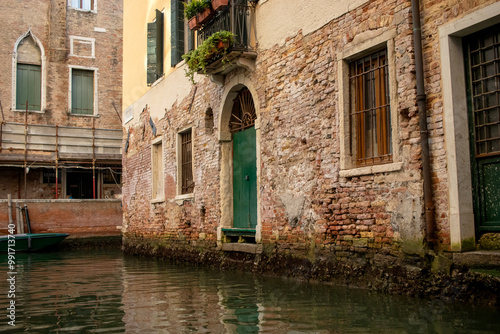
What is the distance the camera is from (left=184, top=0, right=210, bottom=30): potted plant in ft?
29.8

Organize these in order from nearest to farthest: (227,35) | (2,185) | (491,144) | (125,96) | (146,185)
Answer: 1. (491,144)
2. (227,35)
3. (146,185)
4. (125,96)
5. (2,185)

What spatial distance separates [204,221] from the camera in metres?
10.1

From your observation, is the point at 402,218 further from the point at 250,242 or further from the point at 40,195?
the point at 40,195

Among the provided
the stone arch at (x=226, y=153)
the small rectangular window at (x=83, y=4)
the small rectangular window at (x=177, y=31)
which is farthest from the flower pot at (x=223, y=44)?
the small rectangular window at (x=83, y=4)

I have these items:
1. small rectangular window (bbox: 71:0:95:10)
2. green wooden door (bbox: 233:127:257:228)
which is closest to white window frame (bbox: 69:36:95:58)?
small rectangular window (bbox: 71:0:95:10)

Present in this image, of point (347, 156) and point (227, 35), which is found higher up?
point (227, 35)

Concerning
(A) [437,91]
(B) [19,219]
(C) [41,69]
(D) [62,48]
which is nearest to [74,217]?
(B) [19,219]

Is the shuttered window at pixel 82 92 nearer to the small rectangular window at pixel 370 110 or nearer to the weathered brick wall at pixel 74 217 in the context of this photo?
the weathered brick wall at pixel 74 217

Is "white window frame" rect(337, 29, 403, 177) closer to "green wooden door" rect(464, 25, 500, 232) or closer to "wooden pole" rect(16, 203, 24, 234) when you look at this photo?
"green wooden door" rect(464, 25, 500, 232)

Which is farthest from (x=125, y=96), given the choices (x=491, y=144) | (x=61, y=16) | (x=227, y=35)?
(x=491, y=144)

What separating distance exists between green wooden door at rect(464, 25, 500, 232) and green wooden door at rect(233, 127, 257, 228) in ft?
13.9

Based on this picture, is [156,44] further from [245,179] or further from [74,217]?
[74,217]

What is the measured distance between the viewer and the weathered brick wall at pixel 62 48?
21312 mm

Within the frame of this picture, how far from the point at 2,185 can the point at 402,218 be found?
1922 centimetres
